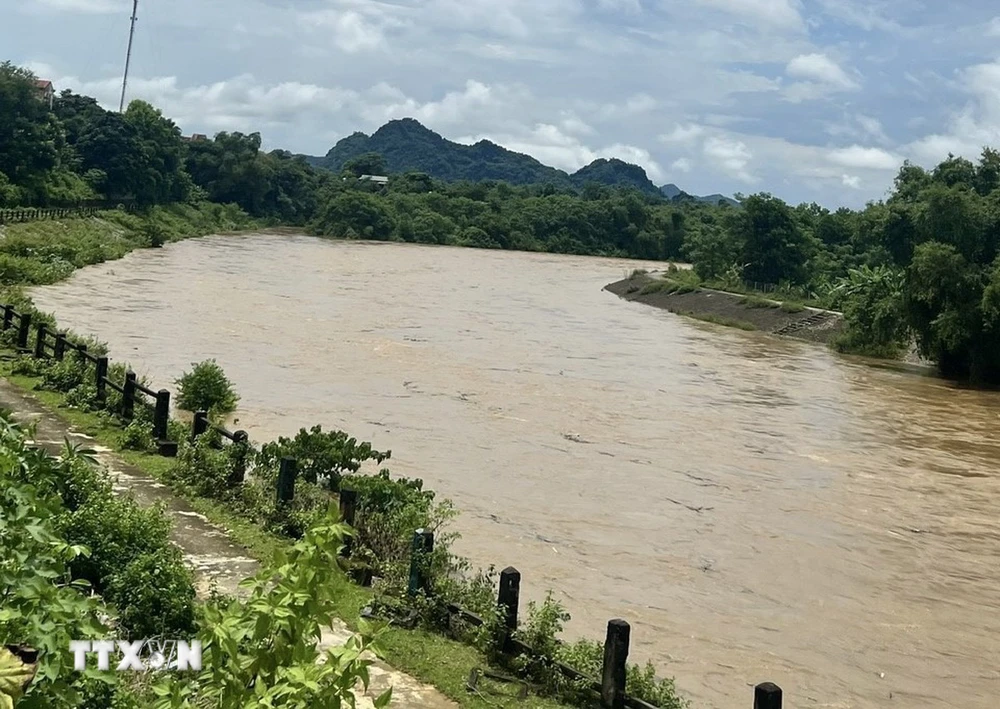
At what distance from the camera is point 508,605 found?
7.62 meters

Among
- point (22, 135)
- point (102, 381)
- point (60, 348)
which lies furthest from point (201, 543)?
point (22, 135)

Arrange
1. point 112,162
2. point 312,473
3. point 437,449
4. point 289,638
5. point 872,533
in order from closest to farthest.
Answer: point 289,638, point 312,473, point 872,533, point 437,449, point 112,162

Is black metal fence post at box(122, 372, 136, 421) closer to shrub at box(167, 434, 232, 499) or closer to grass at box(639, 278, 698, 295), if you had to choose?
shrub at box(167, 434, 232, 499)

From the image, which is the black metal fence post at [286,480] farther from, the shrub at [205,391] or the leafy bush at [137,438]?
the shrub at [205,391]

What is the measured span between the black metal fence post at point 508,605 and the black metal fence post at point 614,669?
33.1 inches

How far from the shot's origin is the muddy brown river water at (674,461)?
11508 millimetres

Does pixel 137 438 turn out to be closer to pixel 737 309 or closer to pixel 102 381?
pixel 102 381

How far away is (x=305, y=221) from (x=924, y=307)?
7309cm

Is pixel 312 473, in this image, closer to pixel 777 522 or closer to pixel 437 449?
pixel 437 449

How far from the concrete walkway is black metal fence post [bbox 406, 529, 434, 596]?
0.72 m

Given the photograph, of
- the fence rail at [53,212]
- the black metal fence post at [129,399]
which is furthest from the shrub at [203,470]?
the fence rail at [53,212]

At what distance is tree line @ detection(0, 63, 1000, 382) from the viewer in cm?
3766

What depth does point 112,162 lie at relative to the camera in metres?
67.2

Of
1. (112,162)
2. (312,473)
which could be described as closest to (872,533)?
(312,473)
